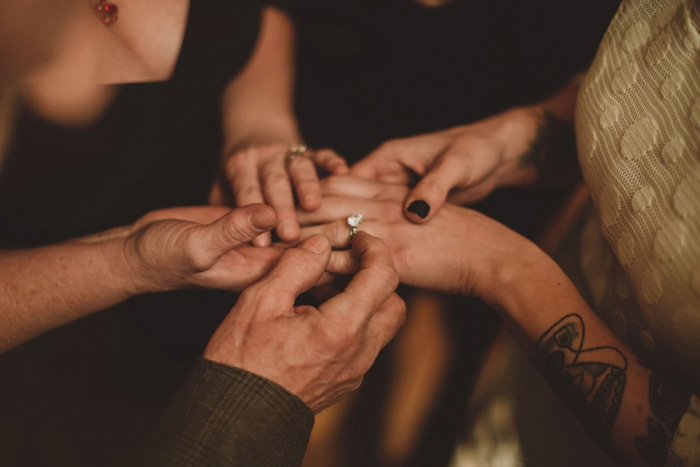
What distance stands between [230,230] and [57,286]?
42 centimetres

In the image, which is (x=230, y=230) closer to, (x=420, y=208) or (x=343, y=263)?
(x=343, y=263)

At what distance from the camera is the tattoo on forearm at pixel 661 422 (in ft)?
1.94

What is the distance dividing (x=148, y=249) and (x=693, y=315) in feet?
2.72

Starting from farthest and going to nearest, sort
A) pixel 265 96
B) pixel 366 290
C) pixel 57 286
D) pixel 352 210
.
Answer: pixel 265 96 < pixel 352 210 < pixel 57 286 < pixel 366 290

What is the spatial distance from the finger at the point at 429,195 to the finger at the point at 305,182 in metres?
0.20

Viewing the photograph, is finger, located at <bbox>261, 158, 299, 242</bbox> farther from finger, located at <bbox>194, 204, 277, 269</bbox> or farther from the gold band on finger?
finger, located at <bbox>194, 204, 277, 269</bbox>

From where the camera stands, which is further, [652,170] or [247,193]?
[247,193]

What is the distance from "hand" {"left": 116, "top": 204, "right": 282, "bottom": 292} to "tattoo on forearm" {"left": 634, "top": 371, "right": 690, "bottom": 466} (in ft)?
2.07

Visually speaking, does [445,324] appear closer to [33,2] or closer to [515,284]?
[515,284]

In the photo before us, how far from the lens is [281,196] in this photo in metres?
0.96

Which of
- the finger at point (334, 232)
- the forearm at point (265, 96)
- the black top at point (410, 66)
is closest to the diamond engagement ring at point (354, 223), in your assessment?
the finger at point (334, 232)

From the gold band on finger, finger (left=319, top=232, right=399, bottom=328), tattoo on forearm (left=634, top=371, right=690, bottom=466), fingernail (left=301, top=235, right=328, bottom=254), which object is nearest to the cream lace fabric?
tattoo on forearm (left=634, top=371, right=690, bottom=466)

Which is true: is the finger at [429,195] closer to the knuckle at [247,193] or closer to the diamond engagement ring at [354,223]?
the diamond engagement ring at [354,223]

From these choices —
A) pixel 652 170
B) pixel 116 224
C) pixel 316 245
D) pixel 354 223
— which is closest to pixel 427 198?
pixel 354 223
